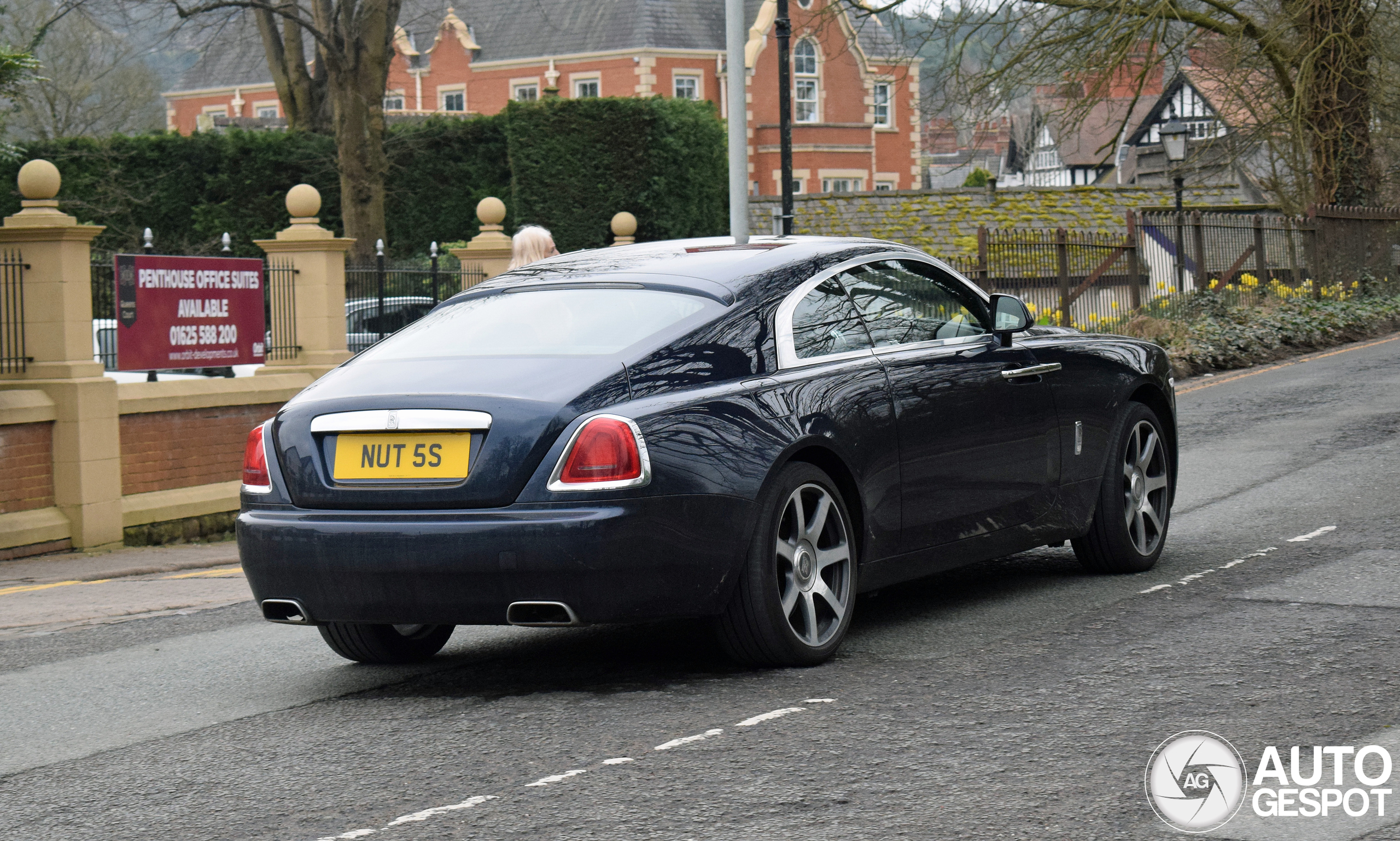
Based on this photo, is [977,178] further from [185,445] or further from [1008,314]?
[1008,314]

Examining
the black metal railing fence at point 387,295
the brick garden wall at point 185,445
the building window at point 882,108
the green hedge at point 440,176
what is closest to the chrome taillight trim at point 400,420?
the brick garden wall at point 185,445

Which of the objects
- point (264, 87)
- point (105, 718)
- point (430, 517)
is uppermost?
point (264, 87)

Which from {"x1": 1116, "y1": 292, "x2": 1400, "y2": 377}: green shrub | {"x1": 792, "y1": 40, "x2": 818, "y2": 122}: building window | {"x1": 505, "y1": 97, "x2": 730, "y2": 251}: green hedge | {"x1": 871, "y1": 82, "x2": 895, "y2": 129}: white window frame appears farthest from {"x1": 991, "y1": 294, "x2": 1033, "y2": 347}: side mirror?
{"x1": 871, "y1": 82, "x2": 895, "y2": 129}: white window frame

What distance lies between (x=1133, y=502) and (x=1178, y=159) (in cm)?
2325

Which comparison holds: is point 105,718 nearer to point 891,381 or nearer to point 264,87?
point 891,381

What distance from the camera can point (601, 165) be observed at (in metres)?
40.6

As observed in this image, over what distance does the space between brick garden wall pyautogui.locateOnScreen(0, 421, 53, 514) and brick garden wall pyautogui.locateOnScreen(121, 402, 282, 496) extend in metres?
0.73

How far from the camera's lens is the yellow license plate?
205 inches

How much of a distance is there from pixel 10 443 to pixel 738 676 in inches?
304

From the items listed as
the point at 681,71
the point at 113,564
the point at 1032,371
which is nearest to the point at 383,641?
the point at 1032,371

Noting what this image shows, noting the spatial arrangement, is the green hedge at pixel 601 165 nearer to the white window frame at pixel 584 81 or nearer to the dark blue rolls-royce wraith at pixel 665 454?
the white window frame at pixel 584 81

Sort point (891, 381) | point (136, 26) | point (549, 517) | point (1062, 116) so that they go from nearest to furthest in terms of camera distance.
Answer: point (549, 517) → point (891, 381) → point (1062, 116) → point (136, 26)

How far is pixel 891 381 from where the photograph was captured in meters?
6.08

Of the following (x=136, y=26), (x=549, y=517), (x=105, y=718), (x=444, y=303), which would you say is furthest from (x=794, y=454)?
(x=136, y=26)
